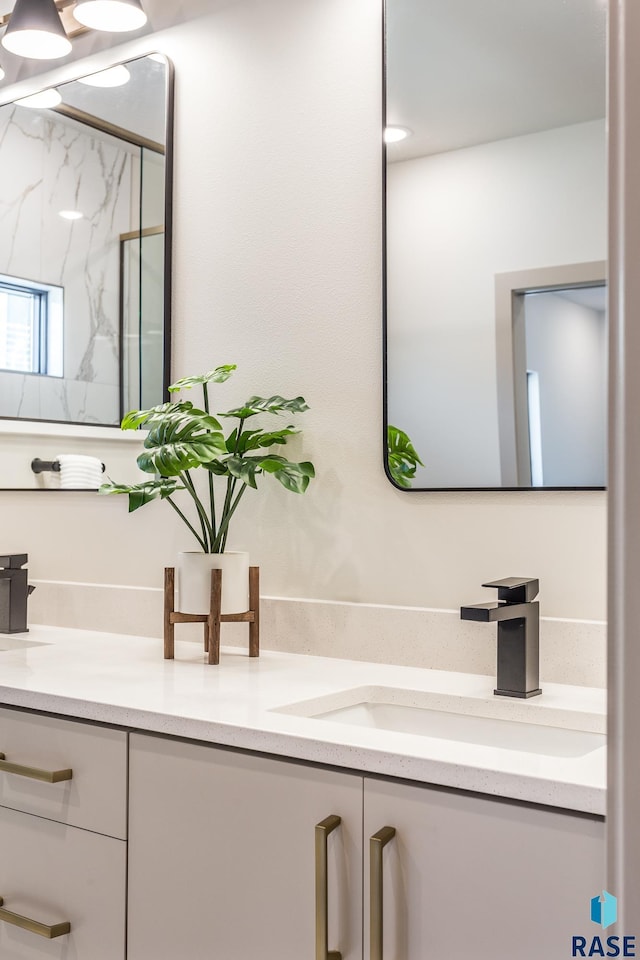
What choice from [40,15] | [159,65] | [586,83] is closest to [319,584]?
[586,83]

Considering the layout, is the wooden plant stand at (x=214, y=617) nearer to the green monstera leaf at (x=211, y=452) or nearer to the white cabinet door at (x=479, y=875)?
the green monstera leaf at (x=211, y=452)

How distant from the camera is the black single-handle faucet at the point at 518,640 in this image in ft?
4.52

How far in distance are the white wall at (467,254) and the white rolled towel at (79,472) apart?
0.79 meters

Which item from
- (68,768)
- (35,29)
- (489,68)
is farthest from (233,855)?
(35,29)

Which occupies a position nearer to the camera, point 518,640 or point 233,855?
point 233,855

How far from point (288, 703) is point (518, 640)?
37cm

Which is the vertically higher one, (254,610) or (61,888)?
(254,610)

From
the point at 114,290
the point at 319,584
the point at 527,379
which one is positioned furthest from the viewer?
the point at 114,290

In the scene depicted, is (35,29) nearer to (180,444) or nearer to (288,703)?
(180,444)

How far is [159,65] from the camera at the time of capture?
6.63 feet

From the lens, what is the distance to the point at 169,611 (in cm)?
172

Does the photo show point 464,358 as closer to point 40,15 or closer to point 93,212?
point 93,212

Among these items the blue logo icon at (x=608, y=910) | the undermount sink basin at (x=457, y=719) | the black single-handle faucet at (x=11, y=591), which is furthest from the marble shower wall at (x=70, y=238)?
the blue logo icon at (x=608, y=910)

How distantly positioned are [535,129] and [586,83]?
103mm
